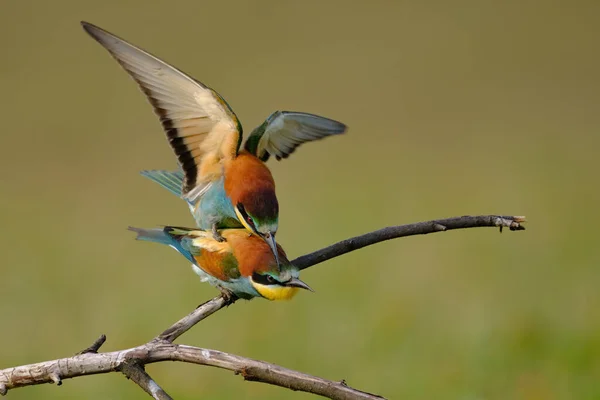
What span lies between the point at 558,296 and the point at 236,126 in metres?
1.91

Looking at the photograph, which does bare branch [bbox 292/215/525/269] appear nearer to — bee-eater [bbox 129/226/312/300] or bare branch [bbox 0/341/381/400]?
bee-eater [bbox 129/226/312/300]

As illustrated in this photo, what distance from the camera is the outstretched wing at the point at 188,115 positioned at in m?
1.69

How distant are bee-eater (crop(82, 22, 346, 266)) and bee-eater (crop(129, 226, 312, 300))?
0.03m

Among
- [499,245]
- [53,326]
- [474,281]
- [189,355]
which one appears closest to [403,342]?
[474,281]

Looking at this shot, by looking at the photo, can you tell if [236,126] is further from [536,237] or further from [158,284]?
[536,237]

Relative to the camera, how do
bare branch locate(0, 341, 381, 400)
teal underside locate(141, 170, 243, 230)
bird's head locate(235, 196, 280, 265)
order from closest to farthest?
1. bare branch locate(0, 341, 381, 400)
2. bird's head locate(235, 196, 280, 265)
3. teal underside locate(141, 170, 243, 230)

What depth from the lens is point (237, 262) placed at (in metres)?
1.62

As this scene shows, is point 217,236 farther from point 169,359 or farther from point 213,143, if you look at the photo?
point 169,359

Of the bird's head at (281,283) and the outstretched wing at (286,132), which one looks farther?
the outstretched wing at (286,132)

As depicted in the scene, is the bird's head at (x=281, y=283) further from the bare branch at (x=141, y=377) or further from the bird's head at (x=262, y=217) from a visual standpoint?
the bare branch at (x=141, y=377)

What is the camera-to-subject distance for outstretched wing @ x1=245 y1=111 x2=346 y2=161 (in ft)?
6.33

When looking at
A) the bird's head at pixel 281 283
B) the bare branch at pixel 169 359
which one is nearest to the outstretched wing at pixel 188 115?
the bird's head at pixel 281 283

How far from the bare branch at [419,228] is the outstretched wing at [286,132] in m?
0.37

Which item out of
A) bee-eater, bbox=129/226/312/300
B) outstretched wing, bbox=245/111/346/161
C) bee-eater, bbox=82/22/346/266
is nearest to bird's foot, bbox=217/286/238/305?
bee-eater, bbox=129/226/312/300
